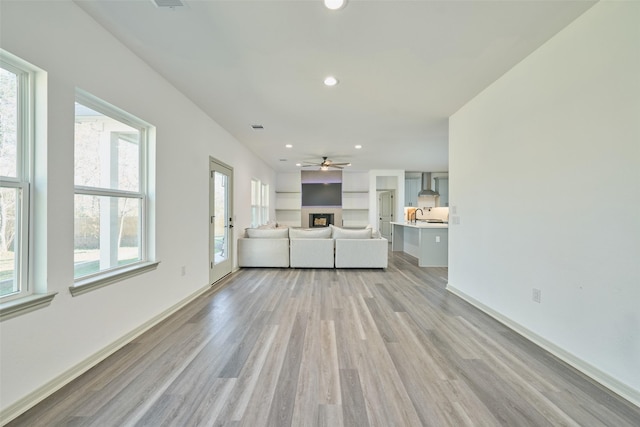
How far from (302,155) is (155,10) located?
191 inches

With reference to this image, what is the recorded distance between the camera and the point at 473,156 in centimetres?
328

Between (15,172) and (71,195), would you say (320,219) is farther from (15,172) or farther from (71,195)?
(15,172)

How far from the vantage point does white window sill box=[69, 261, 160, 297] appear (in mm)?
1840

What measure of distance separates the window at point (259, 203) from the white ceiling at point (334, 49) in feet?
10.2

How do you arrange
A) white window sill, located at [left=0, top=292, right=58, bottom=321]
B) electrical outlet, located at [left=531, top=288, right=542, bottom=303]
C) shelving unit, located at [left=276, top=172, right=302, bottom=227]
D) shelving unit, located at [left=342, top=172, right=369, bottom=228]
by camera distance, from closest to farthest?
white window sill, located at [left=0, top=292, right=58, bottom=321] → electrical outlet, located at [left=531, top=288, right=542, bottom=303] → shelving unit, located at [left=342, top=172, right=369, bottom=228] → shelving unit, located at [left=276, top=172, right=302, bottom=227]

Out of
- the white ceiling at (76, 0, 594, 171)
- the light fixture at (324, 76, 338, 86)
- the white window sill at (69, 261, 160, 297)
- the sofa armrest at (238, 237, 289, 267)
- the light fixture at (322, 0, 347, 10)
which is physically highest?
the white ceiling at (76, 0, 594, 171)

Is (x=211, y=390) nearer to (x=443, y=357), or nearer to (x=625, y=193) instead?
(x=443, y=357)

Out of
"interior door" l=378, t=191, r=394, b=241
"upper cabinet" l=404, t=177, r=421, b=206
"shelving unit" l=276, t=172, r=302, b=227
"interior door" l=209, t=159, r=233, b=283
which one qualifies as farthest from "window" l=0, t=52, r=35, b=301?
"upper cabinet" l=404, t=177, r=421, b=206

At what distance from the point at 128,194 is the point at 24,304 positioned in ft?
3.91

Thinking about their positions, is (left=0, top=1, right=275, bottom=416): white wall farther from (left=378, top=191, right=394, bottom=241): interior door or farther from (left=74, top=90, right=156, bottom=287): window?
(left=378, top=191, right=394, bottom=241): interior door

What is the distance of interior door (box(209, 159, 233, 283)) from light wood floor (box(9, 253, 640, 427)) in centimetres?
128

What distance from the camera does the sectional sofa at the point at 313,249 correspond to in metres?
5.13

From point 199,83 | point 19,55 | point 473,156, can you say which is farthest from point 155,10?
point 473,156

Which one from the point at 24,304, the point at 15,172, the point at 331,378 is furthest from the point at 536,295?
the point at 15,172
